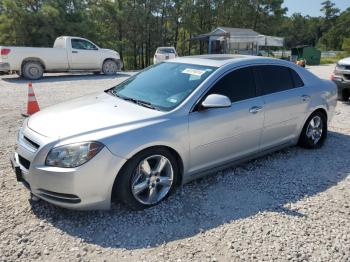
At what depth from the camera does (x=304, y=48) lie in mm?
34750

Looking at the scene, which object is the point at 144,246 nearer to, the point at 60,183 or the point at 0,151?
the point at 60,183

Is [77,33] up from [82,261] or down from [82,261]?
up

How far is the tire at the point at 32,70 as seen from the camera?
527 inches

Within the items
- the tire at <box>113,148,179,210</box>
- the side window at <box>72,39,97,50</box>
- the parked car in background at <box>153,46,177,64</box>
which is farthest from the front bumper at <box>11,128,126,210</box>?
the parked car in background at <box>153,46,177,64</box>

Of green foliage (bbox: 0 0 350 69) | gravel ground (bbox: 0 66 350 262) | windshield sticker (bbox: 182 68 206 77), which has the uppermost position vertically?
green foliage (bbox: 0 0 350 69)

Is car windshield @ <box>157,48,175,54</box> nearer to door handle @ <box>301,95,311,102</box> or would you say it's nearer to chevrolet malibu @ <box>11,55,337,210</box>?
chevrolet malibu @ <box>11,55,337,210</box>

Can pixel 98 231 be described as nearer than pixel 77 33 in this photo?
Yes

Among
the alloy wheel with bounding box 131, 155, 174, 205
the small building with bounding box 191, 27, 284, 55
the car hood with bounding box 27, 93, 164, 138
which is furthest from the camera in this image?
the small building with bounding box 191, 27, 284, 55

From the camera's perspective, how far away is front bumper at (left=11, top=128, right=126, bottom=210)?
9.98 feet

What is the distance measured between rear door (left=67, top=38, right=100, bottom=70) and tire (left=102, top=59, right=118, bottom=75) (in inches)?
18.5

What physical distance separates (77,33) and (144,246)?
27443mm

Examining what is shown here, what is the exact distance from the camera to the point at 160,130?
11.2ft

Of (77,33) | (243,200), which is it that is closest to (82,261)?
(243,200)

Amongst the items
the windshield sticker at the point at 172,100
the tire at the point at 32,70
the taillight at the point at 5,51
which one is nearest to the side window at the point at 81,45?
the tire at the point at 32,70
